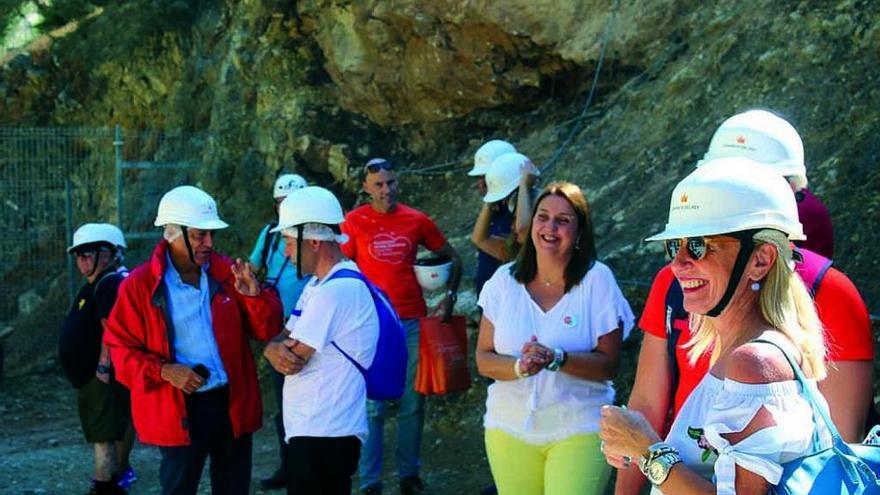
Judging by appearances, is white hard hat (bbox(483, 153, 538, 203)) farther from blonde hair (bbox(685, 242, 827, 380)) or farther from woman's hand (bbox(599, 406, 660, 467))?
blonde hair (bbox(685, 242, 827, 380))

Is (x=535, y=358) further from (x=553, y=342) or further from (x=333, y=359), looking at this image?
(x=333, y=359)

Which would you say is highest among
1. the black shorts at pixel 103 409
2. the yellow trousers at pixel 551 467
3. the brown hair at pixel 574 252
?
the brown hair at pixel 574 252

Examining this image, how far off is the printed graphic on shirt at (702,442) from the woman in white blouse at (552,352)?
6.31ft

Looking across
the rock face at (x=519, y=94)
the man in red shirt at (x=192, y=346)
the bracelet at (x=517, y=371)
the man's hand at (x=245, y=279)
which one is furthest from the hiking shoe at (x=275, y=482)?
the bracelet at (x=517, y=371)

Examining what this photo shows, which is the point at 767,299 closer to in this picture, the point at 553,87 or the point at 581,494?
the point at 581,494

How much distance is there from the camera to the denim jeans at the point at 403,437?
817 cm

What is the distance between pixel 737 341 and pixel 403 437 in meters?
5.46

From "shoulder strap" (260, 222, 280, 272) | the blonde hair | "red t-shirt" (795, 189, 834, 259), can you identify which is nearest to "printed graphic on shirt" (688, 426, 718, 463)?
the blonde hair

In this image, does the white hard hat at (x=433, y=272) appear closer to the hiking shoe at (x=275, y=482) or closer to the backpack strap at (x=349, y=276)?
the hiking shoe at (x=275, y=482)

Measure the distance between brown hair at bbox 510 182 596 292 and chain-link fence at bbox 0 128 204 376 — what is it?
9433 millimetres

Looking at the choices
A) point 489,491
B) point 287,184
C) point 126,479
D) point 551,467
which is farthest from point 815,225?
point 126,479

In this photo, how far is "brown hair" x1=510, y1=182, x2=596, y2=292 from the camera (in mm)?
5367

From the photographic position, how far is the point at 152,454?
33.8 feet

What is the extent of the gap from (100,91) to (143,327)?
40.2 ft
